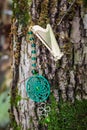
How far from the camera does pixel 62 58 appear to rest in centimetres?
226

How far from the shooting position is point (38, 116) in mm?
2369

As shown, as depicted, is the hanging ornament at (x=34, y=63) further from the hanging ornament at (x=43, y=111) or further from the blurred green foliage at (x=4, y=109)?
the blurred green foliage at (x=4, y=109)

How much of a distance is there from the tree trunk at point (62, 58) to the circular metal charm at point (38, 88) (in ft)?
0.10

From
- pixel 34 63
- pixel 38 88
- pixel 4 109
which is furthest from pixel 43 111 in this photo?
pixel 4 109

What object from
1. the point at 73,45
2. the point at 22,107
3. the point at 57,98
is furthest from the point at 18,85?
the point at 73,45

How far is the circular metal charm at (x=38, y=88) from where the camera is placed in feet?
7.54

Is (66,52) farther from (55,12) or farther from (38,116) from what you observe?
(38,116)

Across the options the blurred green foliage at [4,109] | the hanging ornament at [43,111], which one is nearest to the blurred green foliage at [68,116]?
the hanging ornament at [43,111]

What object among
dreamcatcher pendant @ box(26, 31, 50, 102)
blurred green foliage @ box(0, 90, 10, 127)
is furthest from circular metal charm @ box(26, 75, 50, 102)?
blurred green foliage @ box(0, 90, 10, 127)

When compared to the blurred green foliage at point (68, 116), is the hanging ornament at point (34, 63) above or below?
above

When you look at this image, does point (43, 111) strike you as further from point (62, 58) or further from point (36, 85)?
point (62, 58)

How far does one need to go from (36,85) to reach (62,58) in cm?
24

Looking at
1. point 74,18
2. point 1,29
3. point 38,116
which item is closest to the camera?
point 74,18

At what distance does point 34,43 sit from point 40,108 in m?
0.41
